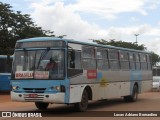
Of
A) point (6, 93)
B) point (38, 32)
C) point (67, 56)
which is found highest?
point (38, 32)

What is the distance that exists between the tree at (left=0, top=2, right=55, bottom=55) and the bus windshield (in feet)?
61.0

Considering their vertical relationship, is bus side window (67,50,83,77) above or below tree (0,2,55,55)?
below

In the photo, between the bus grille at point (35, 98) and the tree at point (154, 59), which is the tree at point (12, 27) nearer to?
the bus grille at point (35, 98)

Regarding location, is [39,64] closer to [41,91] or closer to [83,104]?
[41,91]

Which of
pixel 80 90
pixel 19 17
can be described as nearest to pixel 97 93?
pixel 80 90

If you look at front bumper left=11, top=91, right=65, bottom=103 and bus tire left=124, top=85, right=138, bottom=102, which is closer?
front bumper left=11, top=91, right=65, bottom=103

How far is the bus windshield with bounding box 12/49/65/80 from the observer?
15.2m

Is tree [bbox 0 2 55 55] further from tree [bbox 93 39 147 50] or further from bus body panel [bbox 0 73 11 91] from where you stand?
tree [bbox 93 39 147 50]

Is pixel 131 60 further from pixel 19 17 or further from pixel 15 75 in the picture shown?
pixel 19 17

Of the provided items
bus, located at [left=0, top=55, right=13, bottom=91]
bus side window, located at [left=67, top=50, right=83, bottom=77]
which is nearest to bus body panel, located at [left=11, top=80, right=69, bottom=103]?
bus side window, located at [left=67, top=50, right=83, bottom=77]

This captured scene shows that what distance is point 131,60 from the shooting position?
Answer: 2331cm

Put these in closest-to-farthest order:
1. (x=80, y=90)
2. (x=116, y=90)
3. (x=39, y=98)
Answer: (x=39, y=98) < (x=80, y=90) < (x=116, y=90)

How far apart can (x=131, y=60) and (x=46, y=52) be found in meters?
8.72

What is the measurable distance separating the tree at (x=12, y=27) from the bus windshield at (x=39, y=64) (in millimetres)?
18600
